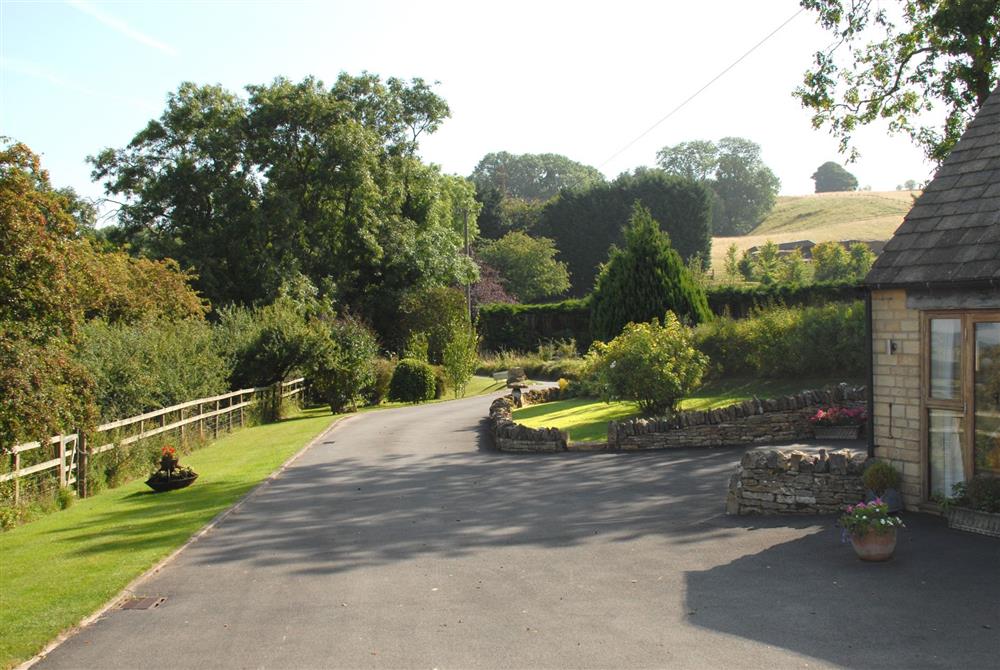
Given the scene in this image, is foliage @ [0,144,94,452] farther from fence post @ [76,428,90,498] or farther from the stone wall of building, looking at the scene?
the stone wall of building

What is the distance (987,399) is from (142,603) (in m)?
9.78

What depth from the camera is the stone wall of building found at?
36.9ft

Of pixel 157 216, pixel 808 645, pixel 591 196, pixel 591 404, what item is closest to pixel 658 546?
pixel 808 645

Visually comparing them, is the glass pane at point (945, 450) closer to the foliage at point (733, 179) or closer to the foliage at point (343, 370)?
the foliage at point (343, 370)

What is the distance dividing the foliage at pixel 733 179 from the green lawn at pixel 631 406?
92.1 meters

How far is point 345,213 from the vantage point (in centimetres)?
4638

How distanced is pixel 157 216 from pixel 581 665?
4189 cm

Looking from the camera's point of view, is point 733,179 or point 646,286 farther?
point 733,179

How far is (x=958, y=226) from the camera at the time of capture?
11.2 meters

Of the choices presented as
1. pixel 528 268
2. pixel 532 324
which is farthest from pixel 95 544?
pixel 528 268

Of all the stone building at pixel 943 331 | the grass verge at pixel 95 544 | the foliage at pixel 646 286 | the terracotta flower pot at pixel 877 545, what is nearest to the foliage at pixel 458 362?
the foliage at pixel 646 286

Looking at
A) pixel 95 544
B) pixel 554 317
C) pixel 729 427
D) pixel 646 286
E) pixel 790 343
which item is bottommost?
pixel 95 544

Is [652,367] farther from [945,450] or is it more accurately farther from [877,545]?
[877,545]

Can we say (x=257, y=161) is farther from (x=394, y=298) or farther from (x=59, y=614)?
(x=59, y=614)
